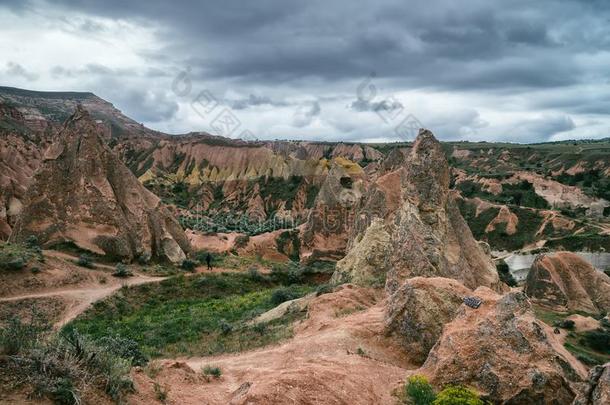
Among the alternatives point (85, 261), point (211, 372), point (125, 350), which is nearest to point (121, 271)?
Result: point (85, 261)

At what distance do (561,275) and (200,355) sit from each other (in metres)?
24.9

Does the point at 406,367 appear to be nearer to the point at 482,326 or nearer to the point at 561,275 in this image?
the point at 482,326

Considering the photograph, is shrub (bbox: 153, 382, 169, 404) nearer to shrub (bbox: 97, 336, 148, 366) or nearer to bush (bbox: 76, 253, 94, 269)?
shrub (bbox: 97, 336, 148, 366)

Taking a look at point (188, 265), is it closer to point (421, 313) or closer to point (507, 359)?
point (421, 313)

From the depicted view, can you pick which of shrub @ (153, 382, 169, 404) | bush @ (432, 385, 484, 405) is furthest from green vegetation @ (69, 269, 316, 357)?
bush @ (432, 385, 484, 405)

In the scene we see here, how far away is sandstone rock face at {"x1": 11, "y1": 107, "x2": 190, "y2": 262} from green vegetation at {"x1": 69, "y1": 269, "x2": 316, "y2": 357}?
13.8 ft

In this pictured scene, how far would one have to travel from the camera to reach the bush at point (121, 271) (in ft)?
92.1

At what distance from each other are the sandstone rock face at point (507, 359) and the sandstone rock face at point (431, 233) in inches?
231

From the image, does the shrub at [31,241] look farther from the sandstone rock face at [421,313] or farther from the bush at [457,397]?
the bush at [457,397]

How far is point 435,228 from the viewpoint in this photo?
1873 cm

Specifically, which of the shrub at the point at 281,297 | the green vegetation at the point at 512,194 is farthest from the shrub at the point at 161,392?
the green vegetation at the point at 512,194

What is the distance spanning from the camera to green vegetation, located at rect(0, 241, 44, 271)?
23.4 metres

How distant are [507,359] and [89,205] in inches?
1038

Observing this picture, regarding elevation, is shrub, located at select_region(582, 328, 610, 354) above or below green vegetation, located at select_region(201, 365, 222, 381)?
below
